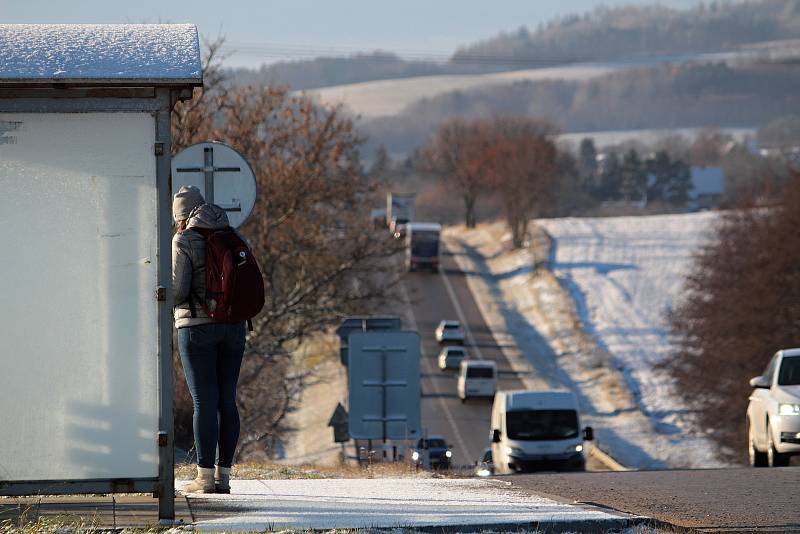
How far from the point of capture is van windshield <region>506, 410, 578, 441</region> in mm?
28203

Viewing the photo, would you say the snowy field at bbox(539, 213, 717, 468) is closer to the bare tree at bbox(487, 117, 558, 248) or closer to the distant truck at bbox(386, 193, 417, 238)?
the bare tree at bbox(487, 117, 558, 248)

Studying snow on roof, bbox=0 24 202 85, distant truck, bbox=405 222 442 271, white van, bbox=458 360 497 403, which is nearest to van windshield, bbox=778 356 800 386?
snow on roof, bbox=0 24 202 85

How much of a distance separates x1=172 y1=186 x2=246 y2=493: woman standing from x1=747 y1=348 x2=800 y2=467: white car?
9.46 m

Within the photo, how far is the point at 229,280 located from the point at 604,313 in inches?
2789

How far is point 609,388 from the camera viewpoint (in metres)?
58.7

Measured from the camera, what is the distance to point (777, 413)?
16.5 metres

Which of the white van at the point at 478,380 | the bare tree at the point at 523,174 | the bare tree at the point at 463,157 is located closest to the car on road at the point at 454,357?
the white van at the point at 478,380

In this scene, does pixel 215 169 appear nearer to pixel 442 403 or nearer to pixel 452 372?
pixel 442 403

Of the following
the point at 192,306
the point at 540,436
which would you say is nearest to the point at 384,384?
the point at 540,436

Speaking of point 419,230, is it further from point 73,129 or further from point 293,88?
point 73,129

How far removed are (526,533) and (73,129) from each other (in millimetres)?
3049

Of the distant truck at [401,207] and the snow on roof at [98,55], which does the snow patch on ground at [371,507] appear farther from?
the distant truck at [401,207]

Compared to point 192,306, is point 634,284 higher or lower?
higher

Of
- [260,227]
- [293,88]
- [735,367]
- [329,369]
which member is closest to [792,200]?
[735,367]
